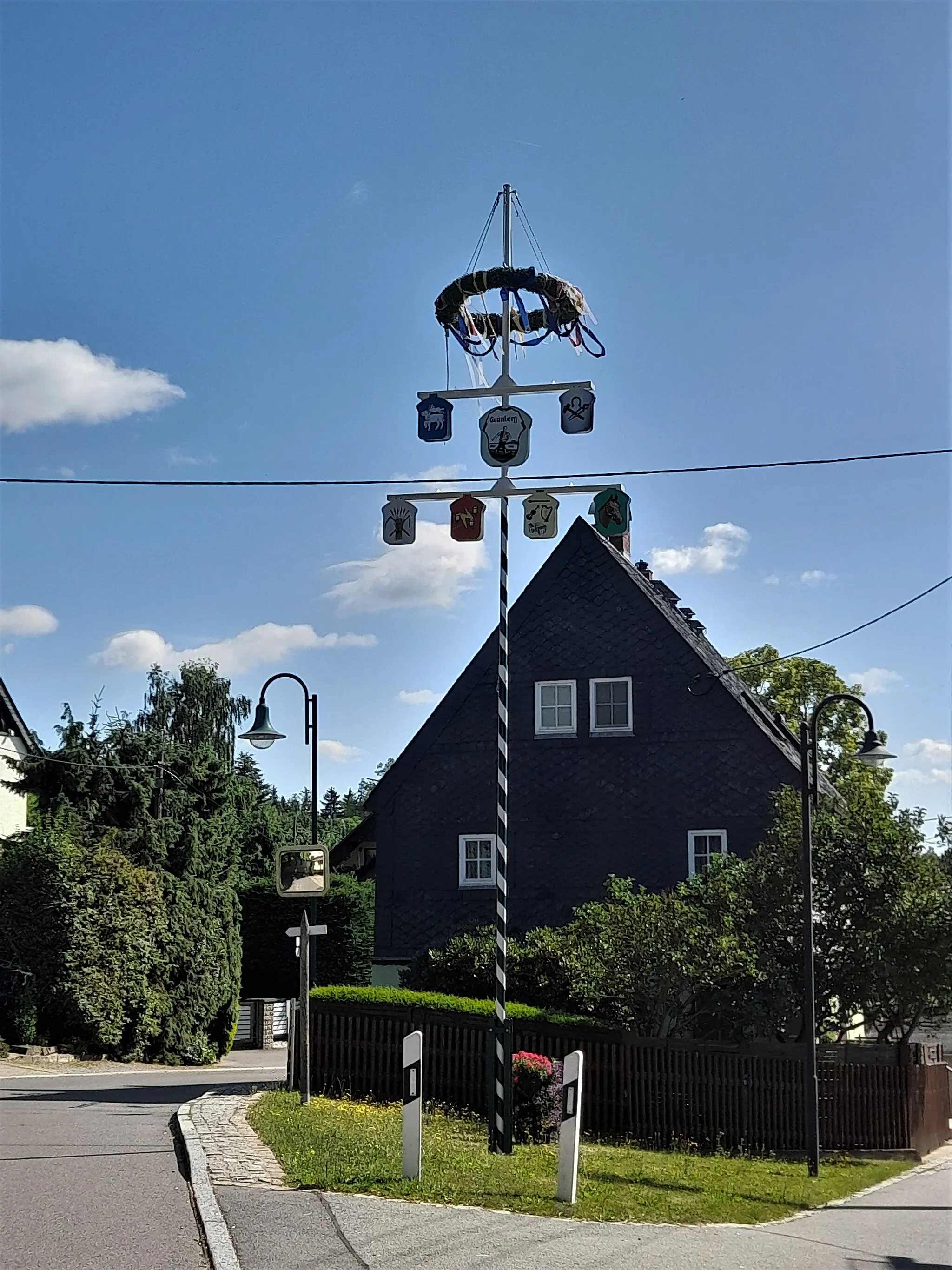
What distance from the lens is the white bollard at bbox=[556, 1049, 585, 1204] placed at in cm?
1124

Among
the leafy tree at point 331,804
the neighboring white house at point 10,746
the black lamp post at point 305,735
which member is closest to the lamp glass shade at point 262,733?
the black lamp post at point 305,735

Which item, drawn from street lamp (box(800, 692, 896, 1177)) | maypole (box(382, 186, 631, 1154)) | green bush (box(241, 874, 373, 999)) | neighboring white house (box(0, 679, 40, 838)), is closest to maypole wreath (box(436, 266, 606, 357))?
maypole (box(382, 186, 631, 1154))

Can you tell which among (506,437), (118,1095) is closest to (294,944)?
(118,1095)

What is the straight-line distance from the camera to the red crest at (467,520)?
16016 millimetres

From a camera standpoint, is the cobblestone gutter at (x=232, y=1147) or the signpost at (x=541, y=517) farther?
the signpost at (x=541, y=517)

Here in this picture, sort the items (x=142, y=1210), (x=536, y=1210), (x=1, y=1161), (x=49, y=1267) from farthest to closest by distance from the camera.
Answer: (x=1, y=1161) < (x=536, y=1210) < (x=142, y=1210) < (x=49, y=1267)

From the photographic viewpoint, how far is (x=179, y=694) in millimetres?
58562

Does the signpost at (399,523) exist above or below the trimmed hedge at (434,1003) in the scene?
above

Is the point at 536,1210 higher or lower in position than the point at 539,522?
lower

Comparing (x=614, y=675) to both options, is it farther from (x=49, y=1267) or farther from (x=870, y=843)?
(x=49, y=1267)

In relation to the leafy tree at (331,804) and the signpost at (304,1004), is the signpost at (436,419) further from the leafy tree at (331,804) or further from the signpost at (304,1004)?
the leafy tree at (331,804)

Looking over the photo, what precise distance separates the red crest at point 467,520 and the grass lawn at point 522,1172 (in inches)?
265

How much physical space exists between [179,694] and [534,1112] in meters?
45.1

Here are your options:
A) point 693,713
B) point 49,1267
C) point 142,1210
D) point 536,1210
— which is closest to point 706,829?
point 693,713
